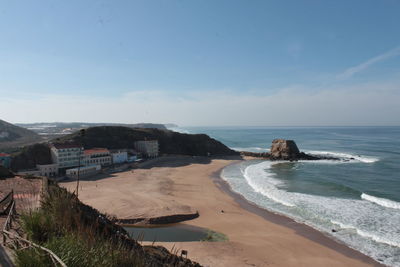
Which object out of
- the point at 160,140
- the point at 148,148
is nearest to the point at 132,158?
the point at 148,148

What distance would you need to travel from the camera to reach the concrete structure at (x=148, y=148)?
62.6 meters

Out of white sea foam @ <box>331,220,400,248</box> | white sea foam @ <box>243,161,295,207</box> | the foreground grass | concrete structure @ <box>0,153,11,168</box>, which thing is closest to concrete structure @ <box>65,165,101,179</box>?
concrete structure @ <box>0,153,11,168</box>

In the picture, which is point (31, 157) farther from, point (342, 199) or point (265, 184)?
point (342, 199)

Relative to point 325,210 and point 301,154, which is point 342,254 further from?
point 301,154

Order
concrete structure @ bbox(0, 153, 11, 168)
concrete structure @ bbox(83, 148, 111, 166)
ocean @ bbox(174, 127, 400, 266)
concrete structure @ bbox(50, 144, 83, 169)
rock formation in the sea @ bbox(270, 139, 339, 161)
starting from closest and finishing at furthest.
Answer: ocean @ bbox(174, 127, 400, 266)
concrete structure @ bbox(0, 153, 11, 168)
concrete structure @ bbox(50, 144, 83, 169)
concrete structure @ bbox(83, 148, 111, 166)
rock formation in the sea @ bbox(270, 139, 339, 161)

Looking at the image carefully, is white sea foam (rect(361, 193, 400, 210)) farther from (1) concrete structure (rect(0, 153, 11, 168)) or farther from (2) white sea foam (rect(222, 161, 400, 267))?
(1) concrete structure (rect(0, 153, 11, 168))

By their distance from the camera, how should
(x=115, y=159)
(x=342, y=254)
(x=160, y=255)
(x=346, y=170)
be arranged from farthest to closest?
1. (x=115, y=159)
2. (x=346, y=170)
3. (x=342, y=254)
4. (x=160, y=255)

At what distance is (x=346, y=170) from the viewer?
44469 millimetres

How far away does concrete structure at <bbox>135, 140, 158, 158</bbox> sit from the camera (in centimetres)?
6262

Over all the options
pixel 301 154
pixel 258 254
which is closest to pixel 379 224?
pixel 258 254

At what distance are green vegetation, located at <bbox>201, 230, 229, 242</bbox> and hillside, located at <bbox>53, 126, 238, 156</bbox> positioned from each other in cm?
4738

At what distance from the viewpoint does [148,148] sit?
62750 mm

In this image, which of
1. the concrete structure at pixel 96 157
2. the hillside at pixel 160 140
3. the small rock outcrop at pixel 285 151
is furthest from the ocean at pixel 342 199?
the hillside at pixel 160 140

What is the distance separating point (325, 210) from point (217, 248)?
507 inches
